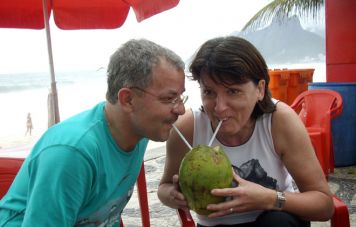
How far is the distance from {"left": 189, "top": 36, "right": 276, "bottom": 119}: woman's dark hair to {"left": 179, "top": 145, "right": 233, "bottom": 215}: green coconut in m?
0.31

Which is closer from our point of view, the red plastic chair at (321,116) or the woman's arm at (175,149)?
the woman's arm at (175,149)

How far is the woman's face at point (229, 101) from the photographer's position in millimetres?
1498

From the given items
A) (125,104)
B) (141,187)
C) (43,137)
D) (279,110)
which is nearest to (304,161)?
(279,110)

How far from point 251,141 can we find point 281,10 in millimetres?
6942

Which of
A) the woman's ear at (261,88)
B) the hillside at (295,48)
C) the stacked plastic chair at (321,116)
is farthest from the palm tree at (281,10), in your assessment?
the hillside at (295,48)

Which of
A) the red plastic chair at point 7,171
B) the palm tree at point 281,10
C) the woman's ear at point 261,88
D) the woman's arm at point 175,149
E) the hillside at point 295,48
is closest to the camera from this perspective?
the woman's ear at point 261,88

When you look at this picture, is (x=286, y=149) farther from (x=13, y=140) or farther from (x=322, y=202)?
(x=13, y=140)

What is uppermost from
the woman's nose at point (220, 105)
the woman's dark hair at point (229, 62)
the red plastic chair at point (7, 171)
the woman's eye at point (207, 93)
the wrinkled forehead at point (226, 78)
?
the woman's dark hair at point (229, 62)

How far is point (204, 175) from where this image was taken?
1238 millimetres

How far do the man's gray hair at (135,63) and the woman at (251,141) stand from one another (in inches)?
7.8

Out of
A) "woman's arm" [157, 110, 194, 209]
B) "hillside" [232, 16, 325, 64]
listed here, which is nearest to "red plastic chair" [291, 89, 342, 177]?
"woman's arm" [157, 110, 194, 209]

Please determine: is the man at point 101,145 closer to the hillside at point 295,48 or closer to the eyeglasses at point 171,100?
the eyeglasses at point 171,100

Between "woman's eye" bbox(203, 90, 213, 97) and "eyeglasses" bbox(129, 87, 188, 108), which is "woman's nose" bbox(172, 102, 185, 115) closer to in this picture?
"eyeglasses" bbox(129, 87, 188, 108)

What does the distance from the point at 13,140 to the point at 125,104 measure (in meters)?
12.0
